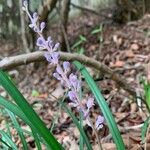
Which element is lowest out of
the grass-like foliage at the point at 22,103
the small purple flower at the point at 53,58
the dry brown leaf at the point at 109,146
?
the dry brown leaf at the point at 109,146

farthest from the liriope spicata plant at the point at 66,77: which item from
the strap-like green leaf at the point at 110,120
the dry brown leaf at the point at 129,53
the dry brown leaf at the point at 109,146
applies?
the dry brown leaf at the point at 129,53

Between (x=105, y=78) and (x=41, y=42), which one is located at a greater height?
(x=41, y=42)

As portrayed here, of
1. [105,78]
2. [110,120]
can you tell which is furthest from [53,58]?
[105,78]

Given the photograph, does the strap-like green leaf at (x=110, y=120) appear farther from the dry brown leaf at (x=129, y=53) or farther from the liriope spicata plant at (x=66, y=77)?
the dry brown leaf at (x=129, y=53)

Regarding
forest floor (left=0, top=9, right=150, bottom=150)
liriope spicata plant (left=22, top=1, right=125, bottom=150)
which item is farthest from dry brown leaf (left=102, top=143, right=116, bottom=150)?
liriope spicata plant (left=22, top=1, right=125, bottom=150)

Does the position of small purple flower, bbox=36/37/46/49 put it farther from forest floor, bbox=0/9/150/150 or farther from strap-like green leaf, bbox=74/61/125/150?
forest floor, bbox=0/9/150/150

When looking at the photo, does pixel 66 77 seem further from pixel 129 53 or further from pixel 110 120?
pixel 129 53

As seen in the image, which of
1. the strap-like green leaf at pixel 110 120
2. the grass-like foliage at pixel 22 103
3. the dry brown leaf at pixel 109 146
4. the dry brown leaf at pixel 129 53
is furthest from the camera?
the dry brown leaf at pixel 129 53

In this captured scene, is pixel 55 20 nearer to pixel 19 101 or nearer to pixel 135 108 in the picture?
pixel 135 108

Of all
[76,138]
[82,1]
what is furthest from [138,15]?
[76,138]
